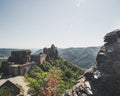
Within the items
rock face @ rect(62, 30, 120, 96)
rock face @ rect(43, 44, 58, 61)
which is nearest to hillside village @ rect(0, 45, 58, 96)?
rock face @ rect(43, 44, 58, 61)

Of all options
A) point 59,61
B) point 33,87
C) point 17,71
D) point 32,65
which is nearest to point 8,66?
point 17,71

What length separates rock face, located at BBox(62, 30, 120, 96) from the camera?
2083 centimetres

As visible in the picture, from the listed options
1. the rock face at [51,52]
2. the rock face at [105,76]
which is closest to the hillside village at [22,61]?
the rock face at [51,52]

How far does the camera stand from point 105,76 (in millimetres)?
22219

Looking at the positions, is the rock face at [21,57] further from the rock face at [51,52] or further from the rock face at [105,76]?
the rock face at [105,76]

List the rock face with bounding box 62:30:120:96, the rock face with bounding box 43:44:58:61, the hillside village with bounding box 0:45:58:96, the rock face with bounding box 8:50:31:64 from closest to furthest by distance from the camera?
the rock face with bounding box 62:30:120:96 → the hillside village with bounding box 0:45:58:96 → the rock face with bounding box 8:50:31:64 → the rock face with bounding box 43:44:58:61

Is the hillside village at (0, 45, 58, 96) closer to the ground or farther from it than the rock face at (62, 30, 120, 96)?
closer to the ground

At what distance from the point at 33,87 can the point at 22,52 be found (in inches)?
2139

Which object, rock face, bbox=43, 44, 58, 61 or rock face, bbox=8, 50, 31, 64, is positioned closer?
rock face, bbox=8, 50, 31, 64

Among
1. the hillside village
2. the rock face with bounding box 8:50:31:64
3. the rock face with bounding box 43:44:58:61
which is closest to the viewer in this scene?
the hillside village

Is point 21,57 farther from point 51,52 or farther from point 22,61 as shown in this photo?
point 51,52

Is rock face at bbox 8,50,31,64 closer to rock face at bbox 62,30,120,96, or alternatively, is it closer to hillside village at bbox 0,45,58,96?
hillside village at bbox 0,45,58,96

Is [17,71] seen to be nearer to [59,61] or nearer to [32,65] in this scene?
[32,65]

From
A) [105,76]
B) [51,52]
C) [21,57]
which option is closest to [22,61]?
[21,57]
